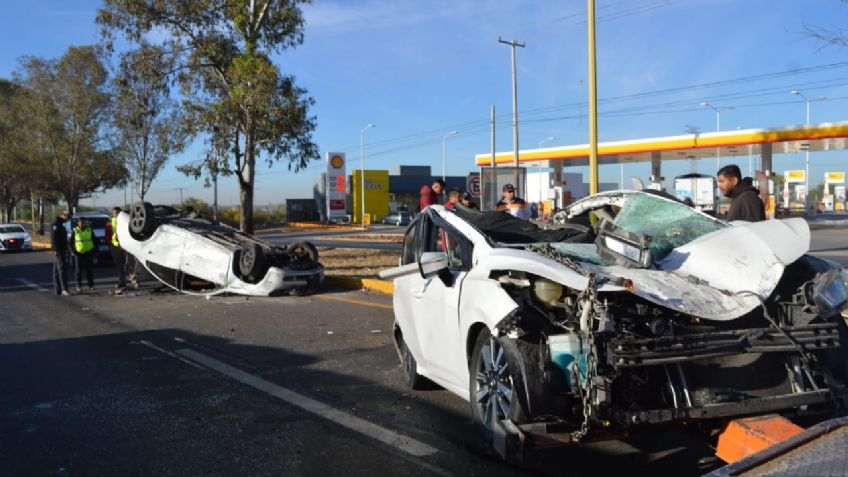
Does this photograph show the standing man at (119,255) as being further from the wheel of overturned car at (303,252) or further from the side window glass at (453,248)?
the side window glass at (453,248)

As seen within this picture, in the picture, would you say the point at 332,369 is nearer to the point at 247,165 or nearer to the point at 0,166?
the point at 247,165

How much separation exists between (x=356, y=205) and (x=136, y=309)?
55.2 m

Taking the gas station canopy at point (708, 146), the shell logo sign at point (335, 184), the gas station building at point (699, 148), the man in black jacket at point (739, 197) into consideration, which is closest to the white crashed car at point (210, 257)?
the man in black jacket at point (739, 197)

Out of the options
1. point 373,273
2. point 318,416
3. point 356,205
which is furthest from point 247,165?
point 356,205

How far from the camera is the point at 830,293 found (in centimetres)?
405

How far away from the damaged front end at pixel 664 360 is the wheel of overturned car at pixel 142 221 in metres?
10.8

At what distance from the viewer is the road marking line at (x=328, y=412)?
15.6 ft

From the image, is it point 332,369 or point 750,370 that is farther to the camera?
point 332,369

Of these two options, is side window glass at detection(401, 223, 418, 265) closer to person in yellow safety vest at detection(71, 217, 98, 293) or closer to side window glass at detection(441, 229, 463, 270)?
side window glass at detection(441, 229, 463, 270)

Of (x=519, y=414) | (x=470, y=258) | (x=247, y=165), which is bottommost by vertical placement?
(x=519, y=414)

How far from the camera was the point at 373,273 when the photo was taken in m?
15.6

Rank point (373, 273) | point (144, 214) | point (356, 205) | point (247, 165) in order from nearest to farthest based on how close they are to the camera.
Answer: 1. point (144, 214)
2. point (373, 273)
3. point (247, 165)
4. point (356, 205)

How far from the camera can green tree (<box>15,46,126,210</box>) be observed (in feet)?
128

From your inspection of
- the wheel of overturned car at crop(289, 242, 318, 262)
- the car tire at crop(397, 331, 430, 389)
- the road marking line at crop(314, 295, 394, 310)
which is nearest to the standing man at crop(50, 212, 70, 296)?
the wheel of overturned car at crop(289, 242, 318, 262)
